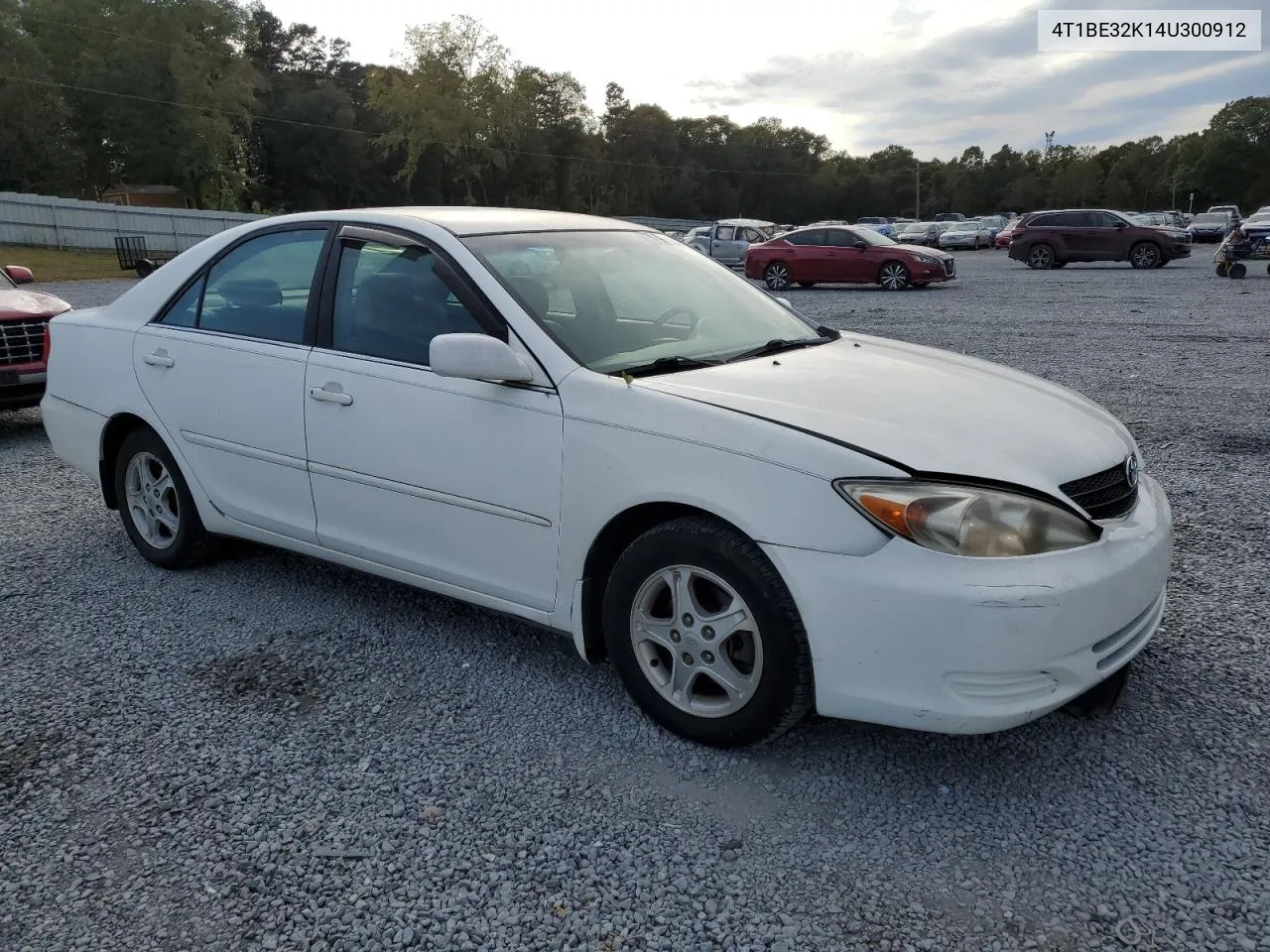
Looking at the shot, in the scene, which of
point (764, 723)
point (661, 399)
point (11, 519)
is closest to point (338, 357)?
point (661, 399)

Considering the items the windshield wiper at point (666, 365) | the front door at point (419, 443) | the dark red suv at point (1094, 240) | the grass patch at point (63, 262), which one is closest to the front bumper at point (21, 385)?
the front door at point (419, 443)

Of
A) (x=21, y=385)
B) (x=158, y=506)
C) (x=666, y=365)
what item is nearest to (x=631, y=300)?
(x=666, y=365)

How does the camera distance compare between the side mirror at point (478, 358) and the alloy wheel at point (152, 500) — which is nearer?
the side mirror at point (478, 358)

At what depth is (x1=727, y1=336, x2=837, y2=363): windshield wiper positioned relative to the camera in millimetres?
3558

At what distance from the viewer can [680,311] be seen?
12.5 feet

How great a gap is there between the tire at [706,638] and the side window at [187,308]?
2507 mm

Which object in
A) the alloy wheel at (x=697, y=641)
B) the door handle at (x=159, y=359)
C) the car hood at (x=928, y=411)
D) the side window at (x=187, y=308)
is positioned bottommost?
the alloy wheel at (x=697, y=641)

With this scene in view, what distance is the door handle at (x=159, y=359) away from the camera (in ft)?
14.4

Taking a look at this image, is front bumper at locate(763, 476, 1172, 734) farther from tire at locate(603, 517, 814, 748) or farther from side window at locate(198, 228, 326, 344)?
side window at locate(198, 228, 326, 344)

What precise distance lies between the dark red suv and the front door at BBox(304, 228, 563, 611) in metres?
27.2

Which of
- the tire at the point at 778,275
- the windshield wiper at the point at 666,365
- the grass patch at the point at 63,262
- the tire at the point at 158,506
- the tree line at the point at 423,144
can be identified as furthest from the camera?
the tree line at the point at 423,144

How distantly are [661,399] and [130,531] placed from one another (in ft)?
10.2

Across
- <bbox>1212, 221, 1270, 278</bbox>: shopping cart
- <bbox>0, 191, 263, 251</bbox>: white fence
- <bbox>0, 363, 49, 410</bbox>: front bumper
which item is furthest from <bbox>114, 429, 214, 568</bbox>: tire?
<bbox>0, 191, 263, 251</bbox>: white fence

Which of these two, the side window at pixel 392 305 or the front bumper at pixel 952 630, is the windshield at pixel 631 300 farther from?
the front bumper at pixel 952 630
